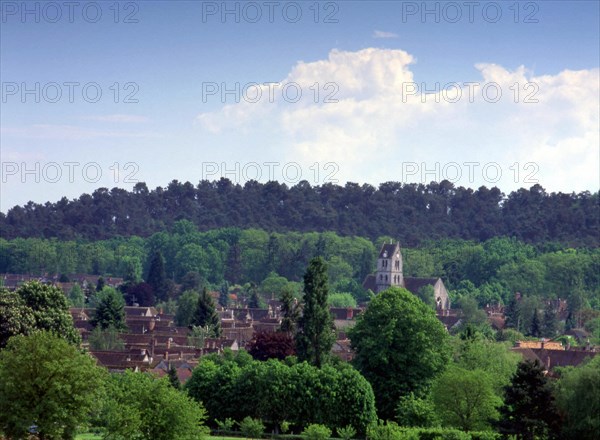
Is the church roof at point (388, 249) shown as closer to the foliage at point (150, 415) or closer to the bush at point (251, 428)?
the bush at point (251, 428)

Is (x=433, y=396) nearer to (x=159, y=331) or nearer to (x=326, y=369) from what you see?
(x=326, y=369)

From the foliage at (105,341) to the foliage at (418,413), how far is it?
95.1 ft

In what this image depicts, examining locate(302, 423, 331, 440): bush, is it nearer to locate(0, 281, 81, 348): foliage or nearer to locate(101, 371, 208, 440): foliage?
locate(101, 371, 208, 440): foliage

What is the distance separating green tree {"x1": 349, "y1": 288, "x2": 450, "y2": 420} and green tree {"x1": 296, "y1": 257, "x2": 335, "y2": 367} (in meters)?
2.79

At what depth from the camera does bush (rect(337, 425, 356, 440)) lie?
50562 millimetres

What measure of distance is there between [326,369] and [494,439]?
1058 centimetres

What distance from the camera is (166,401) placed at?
4375 cm

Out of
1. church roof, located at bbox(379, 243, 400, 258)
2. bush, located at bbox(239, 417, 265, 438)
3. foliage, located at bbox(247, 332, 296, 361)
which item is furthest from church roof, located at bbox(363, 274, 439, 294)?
bush, located at bbox(239, 417, 265, 438)

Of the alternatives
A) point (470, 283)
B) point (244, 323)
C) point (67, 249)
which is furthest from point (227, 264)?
point (244, 323)

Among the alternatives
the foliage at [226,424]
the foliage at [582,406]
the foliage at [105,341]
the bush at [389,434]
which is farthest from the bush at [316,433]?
the foliage at [105,341]

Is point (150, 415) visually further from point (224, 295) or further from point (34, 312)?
point (224, 295)

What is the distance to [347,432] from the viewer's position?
5094 centimetres

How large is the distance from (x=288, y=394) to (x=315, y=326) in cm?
810

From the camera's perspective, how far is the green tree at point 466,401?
50500 millimetres
